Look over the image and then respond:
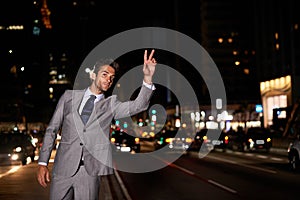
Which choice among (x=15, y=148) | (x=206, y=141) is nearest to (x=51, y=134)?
(x=15, y=148)

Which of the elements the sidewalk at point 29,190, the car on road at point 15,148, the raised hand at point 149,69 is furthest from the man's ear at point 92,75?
the car on road at point 15,148

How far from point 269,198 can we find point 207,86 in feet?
401

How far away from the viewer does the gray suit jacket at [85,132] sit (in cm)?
568

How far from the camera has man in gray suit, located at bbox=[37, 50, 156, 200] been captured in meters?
5.69

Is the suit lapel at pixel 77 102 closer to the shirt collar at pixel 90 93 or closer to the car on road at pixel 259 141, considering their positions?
the shirt collar at pixel 90 93

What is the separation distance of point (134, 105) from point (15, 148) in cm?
2633

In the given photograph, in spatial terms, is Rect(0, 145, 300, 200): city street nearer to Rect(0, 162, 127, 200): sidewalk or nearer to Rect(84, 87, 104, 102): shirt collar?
Rect(0, 162, 127, 200): sidewalk

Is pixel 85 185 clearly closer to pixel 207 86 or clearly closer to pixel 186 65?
pixel 207 86

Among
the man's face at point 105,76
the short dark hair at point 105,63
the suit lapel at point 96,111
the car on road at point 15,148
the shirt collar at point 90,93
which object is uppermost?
the short dark hair at point 105,63

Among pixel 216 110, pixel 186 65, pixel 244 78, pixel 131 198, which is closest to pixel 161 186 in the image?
pixel 131 198

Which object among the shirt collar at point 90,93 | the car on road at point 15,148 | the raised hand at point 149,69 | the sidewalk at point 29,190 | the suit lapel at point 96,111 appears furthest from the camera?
the car on road at point 15,148

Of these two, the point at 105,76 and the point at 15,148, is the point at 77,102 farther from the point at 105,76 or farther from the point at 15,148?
the point at 15,148

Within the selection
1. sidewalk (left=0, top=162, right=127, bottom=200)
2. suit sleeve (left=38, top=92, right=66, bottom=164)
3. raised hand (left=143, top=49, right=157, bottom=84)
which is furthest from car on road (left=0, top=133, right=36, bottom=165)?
raised hand (left=143, top=49, right=157, bottom=84)

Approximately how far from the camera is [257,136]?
45.2 m
